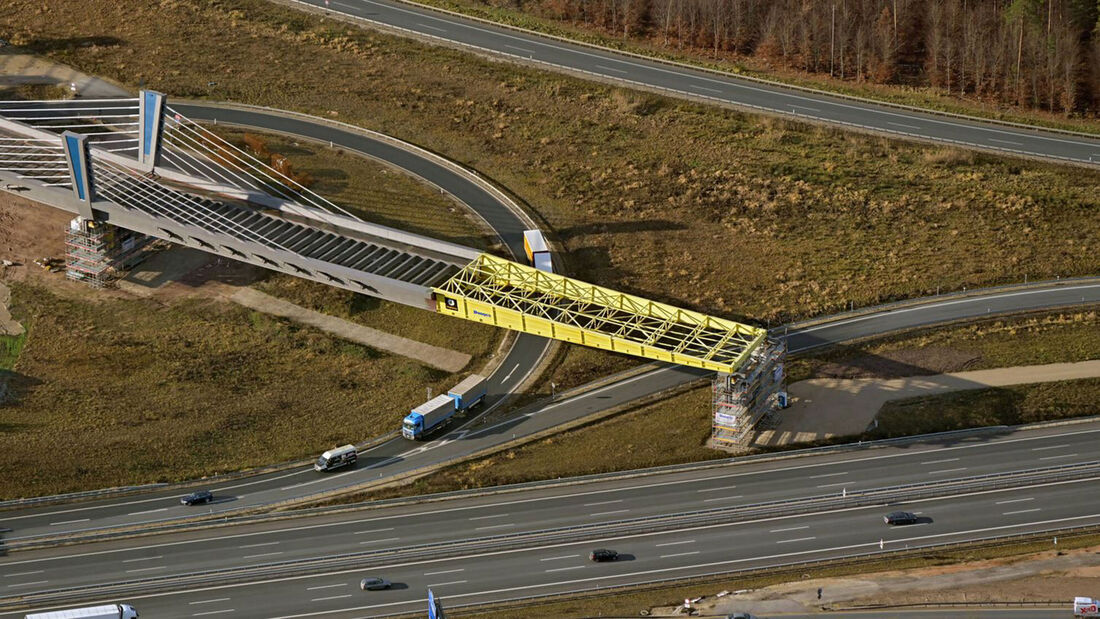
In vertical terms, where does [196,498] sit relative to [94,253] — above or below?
below

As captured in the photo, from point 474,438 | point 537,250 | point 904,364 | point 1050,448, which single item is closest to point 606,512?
point 474,438

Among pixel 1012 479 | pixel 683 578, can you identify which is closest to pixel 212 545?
pixel 683 578

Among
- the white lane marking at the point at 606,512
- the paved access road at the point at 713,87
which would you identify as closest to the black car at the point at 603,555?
the white lane marking at the point at 606,512

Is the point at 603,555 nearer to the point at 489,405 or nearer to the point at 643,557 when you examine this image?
the point at 643,557

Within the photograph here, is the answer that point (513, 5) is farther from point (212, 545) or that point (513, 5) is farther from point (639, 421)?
point (212, 545)

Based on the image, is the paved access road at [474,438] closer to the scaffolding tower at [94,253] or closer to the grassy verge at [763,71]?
the scaffolding tower at [94,253]

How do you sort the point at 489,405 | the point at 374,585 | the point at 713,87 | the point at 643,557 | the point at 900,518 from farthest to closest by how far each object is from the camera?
the point at 713,87, the point at 489,405, the point at 900,518, the point at 643,557, the point at 374,585
